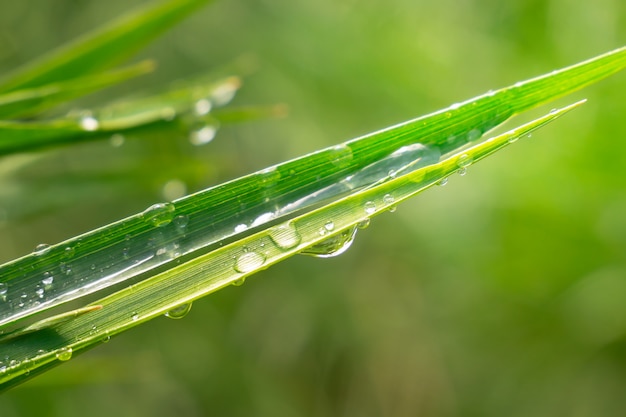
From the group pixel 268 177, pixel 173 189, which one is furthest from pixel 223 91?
pixel 268 177

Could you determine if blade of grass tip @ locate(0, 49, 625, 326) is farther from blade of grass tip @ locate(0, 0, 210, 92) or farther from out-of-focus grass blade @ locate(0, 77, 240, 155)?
blade of grass tip @ locate(0, 0, 210, 92)

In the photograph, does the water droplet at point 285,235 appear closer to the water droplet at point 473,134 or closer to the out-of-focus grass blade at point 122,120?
the water droplet at point 473,134

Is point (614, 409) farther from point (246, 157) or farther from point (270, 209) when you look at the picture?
point (270, 209)

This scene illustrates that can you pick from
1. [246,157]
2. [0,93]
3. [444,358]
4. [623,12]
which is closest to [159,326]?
[246,157]

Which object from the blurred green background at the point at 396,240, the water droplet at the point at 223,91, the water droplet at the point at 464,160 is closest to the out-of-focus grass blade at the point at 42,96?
the water droplet at the point at 223,91

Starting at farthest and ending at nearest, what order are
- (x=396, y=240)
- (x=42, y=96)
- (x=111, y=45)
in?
(x=396, y=240)
(x=111, y=45)
(x=42, y=96)

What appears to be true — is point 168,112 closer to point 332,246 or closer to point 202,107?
point 202,107

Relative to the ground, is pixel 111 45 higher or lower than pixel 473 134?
higher
